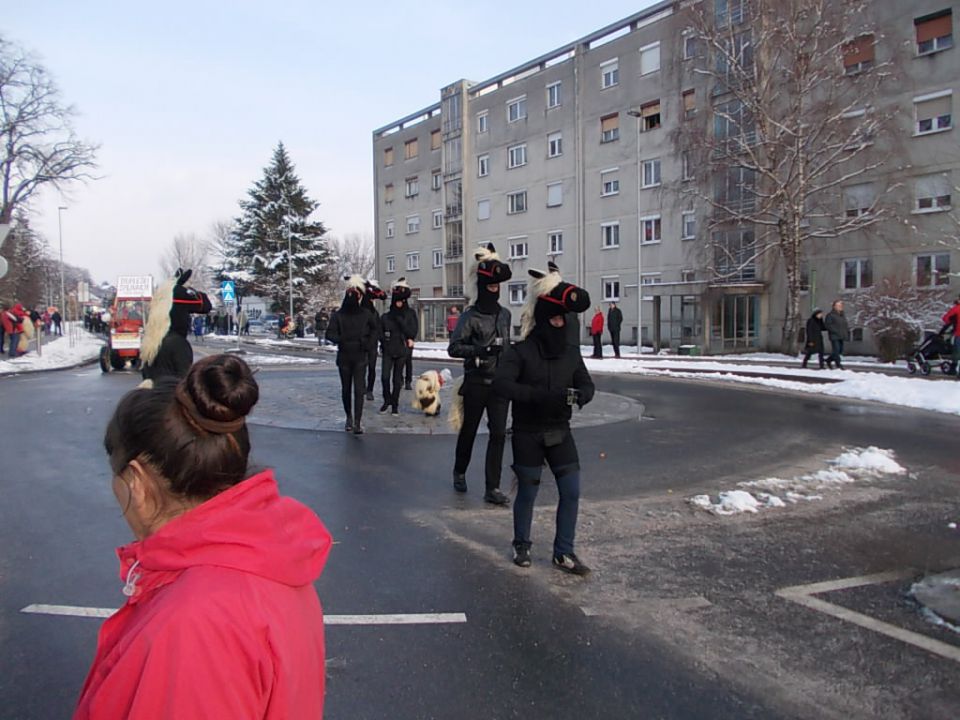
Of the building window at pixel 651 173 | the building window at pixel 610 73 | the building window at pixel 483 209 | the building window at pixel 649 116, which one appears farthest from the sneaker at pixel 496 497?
the building window at pixel 483 209

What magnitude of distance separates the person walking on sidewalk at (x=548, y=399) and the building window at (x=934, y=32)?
30463 mm

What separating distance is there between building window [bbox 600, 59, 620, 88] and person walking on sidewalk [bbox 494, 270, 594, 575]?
129 ft

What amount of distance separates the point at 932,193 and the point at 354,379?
26.9 metres

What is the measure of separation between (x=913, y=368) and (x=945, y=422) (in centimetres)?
828

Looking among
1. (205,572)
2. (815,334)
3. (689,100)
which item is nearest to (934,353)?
(815,334)

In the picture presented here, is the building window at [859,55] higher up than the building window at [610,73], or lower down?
lower down

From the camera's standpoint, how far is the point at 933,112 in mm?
27938

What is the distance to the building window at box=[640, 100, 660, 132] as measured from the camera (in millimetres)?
38653

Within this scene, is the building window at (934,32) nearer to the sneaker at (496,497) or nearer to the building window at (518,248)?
the building window at (518,248)

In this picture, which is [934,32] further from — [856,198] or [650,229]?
[650,229]

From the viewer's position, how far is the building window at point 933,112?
27.5 meters

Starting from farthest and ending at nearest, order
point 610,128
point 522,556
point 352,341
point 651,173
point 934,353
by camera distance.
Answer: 1. point 610,128
2. point 651,173
3. point 934,353
4. point 352,341
5. point 522,556

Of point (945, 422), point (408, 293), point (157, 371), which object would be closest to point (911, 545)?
point (157, 371)

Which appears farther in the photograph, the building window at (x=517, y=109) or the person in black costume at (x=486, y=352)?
the building window at (x=517, y=109)
